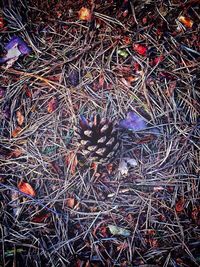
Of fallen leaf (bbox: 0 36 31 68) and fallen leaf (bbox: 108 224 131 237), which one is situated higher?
fallen leaf (bbox: 0 36 31 68)

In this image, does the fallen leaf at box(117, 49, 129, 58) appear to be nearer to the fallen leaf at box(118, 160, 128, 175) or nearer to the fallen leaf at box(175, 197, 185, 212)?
the fallen leaf at box(118, 160, 128, 175)

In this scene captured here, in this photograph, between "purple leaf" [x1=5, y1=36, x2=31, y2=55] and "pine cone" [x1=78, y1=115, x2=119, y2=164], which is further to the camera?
"purple leaf" [x1=5, y1=36, x2=31, y2=55]

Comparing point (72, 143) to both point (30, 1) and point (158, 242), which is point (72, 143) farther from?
point (30, 1)

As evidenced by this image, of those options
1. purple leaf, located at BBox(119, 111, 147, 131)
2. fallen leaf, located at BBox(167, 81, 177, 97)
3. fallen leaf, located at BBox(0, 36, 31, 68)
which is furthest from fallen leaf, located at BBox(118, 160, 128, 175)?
fallen leaf, located at BBox(0, 36, 31, 68)

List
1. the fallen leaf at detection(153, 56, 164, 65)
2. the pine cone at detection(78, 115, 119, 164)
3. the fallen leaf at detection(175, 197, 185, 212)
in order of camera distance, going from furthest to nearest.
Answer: the fallen leaf at detection(153, 56, 164, 65) < the fallen leaf at detection(175, 197, 185, 212) < the pine cone at detection(78, 115, 119, 164)

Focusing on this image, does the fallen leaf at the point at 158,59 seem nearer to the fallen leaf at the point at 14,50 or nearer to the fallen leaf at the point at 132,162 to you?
the fallen leaf at the point at 132,162

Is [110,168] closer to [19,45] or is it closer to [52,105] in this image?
[52,105]
